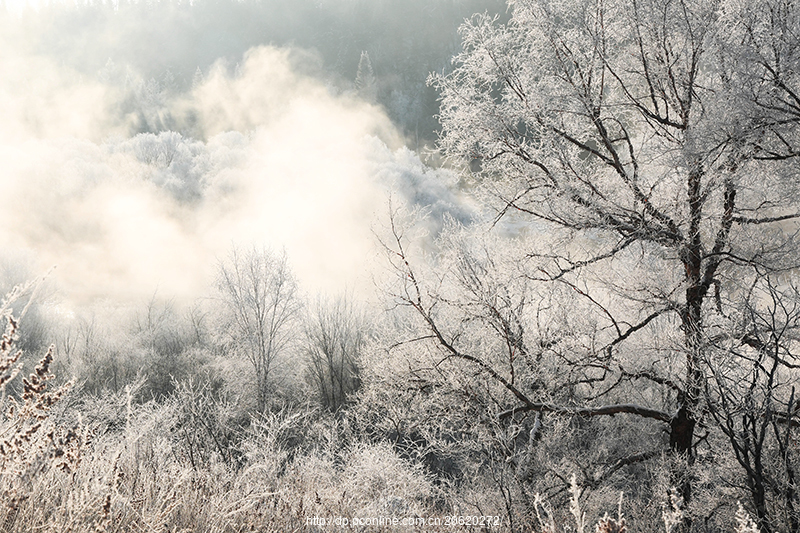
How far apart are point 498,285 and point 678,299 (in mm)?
2714

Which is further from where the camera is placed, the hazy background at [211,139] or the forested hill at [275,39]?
the forested hill at [275,39]

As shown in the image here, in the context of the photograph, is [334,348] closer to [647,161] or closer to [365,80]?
[647,161]

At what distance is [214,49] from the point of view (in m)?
88.0

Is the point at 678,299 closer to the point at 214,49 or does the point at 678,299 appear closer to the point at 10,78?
the point at 10,78

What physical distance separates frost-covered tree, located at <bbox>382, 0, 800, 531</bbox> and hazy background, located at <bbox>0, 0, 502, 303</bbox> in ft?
6.61

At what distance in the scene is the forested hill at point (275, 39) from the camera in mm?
74000

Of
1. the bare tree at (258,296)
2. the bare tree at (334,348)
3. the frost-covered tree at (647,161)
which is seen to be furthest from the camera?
the bare tree at (334,348)

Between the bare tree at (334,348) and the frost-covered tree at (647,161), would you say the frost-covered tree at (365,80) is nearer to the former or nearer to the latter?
the bare tree at (334,348)

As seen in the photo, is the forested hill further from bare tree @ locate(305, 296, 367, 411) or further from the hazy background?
bare tree @ locate(305, 296, 367, 411)

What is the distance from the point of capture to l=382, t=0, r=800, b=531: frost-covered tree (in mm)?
4027

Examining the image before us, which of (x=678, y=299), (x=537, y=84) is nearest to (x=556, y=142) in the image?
(x=537, y=84)

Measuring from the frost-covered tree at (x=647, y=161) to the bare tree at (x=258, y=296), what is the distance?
19.2 meters

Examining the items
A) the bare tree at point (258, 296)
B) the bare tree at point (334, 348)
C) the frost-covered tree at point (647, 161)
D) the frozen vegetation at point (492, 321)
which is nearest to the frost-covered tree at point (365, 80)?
the frozen vegetation at point (492, 321)

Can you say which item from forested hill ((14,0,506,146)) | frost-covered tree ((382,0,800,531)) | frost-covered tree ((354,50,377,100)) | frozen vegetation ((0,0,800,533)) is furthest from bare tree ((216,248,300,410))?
frost-covered tree ((354,50,377,100))
